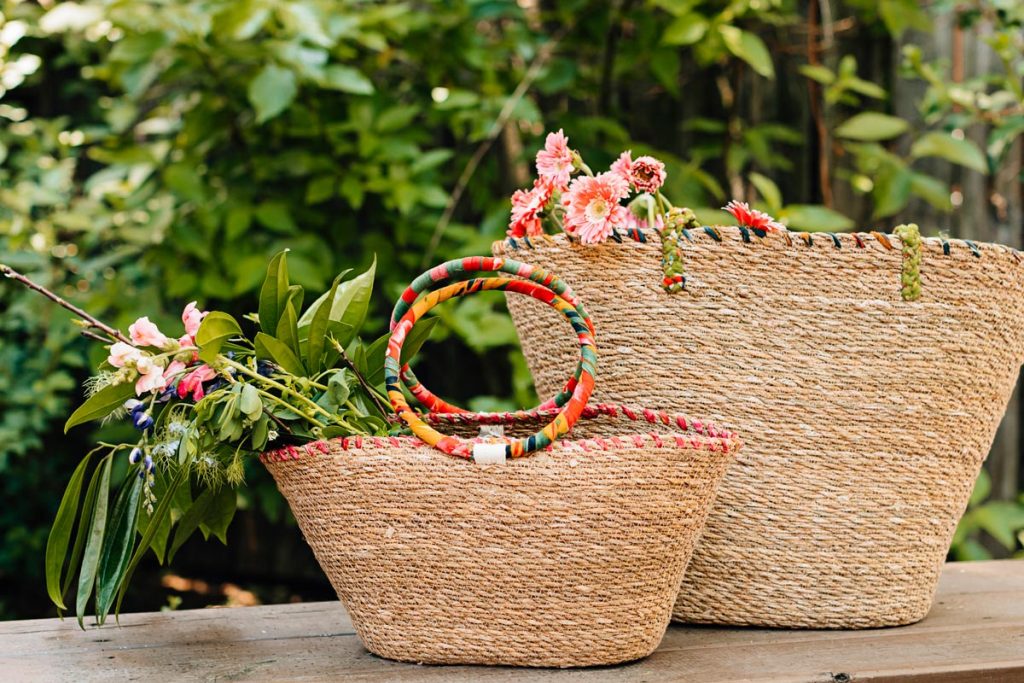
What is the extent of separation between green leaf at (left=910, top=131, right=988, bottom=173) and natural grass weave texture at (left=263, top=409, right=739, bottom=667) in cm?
115

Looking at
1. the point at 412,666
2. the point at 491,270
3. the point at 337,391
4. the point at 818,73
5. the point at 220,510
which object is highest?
the point at 818,73

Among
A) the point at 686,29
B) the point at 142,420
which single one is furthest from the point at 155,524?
the point at 686,29

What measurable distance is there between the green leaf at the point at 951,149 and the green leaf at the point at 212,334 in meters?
1.38

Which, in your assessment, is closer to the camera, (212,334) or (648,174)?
(212,334)

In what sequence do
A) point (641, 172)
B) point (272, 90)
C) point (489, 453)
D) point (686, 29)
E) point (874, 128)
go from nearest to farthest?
point (489, 453) < point (641, 172) < point (272, 90) < point (686, 29) < point (874, 128)

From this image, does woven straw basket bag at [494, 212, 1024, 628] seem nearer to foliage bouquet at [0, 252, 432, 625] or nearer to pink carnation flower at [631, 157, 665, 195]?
pink carnation flower at [631, 157, 665, 195]

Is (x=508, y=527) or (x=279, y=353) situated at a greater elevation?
(x=279, y=353)

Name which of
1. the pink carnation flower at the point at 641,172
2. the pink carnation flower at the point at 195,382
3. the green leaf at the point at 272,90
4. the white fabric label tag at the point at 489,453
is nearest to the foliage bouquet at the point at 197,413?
the pink carnation flower at the point at 195,382

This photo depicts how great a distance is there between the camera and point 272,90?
156 centimetres

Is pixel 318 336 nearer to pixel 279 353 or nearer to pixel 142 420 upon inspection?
pixel 279 353

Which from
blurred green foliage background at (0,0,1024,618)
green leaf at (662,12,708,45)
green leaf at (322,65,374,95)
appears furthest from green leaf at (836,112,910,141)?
green leaf at (322,65,374,95)

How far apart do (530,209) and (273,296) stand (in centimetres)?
26

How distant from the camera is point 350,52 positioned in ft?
5.73

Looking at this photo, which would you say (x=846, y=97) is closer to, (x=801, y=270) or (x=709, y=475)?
(x=801, y=270)
